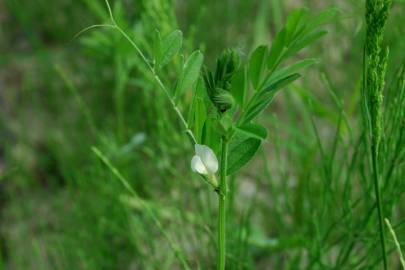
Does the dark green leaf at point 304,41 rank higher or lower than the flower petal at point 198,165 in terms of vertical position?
higher

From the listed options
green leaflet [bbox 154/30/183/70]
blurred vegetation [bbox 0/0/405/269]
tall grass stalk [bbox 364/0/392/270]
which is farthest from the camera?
blurred vegetation [bbox 0/0/405/269]

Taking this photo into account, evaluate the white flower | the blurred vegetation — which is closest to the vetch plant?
the white flower

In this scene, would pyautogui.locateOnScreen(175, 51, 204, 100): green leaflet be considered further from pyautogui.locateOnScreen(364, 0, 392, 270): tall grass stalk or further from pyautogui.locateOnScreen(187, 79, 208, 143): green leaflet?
pyautogui.locateOnScreen(364, 0, 392, 270): tall grass stalk

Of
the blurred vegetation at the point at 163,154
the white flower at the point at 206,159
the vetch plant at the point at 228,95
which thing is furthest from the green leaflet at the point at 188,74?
the blurred vegetation at the point at 163,154

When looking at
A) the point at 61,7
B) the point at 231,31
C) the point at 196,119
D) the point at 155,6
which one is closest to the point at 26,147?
the point at 61,7

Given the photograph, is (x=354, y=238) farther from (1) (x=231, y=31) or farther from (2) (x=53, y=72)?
(2) (x=53, y=72)

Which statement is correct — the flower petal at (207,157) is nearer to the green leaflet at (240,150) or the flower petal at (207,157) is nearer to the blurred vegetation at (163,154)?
the green leaflet at (240,150)

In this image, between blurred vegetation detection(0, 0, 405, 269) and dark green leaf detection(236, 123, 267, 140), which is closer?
dark green leaf detection(236, 123, 267, 140)

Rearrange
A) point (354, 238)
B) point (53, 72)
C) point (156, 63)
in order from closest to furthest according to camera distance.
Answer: point (156, 63)
point (354, 238)
point (53, 72)
